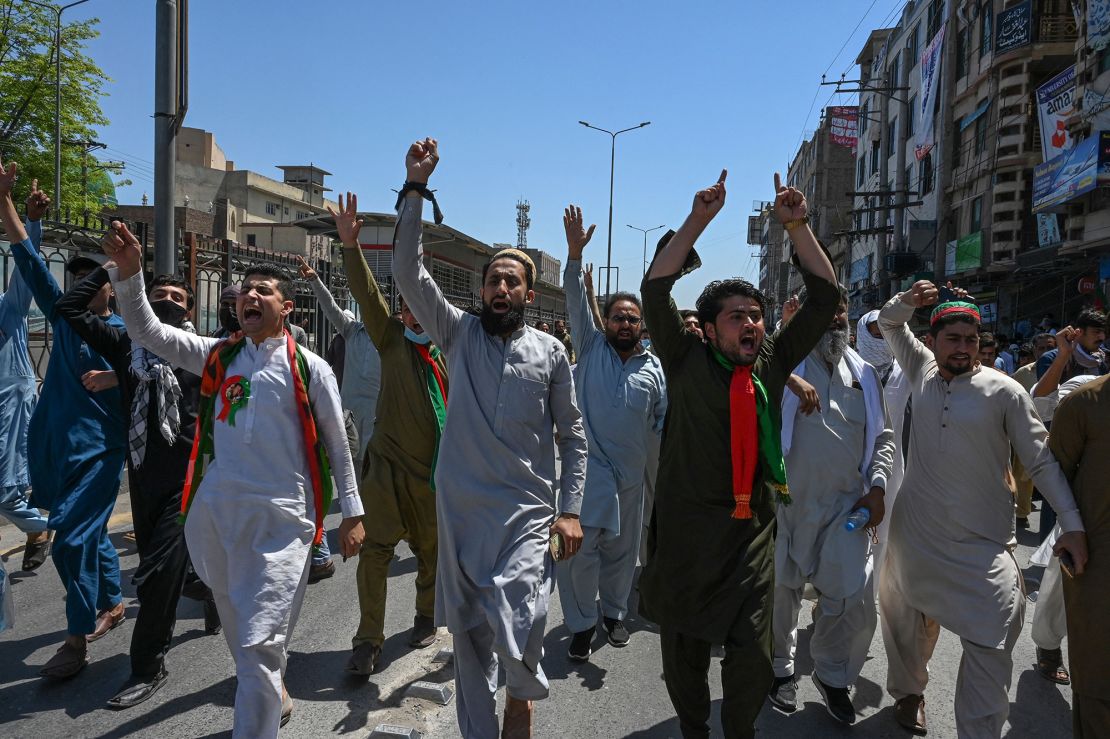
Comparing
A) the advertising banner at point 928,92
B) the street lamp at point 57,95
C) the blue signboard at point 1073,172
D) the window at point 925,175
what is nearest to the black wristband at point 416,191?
the blue signboard at point 1073,172

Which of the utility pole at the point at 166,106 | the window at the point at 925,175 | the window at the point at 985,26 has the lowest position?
the utility pole at the point at 166,106

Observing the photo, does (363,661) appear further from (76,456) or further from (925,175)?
(925,175)

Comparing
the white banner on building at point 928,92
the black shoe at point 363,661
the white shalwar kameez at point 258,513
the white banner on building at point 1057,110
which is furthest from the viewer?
the white banner on building at point 928,92

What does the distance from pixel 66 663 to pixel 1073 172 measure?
63.7 feet

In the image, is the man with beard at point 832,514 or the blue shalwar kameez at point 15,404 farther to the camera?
the blue shalwar kameez at point 15,404

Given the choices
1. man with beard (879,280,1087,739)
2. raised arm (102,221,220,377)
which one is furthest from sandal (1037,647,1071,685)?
raised arm (102,221,220,377)

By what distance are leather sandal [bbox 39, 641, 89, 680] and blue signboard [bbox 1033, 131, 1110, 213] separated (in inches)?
725

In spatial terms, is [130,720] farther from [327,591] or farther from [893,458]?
[893,458]

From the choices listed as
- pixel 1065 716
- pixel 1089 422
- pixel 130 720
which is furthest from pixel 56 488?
pixel 1065 716

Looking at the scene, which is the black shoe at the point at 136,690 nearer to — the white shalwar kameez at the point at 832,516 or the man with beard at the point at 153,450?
the man with beard at the point at 153,450

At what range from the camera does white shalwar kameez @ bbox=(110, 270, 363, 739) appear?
3.10 m

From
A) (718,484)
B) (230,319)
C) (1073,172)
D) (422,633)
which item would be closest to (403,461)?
(422,633)

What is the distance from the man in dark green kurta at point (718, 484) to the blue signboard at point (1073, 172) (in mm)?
16464

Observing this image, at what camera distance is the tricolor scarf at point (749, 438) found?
3.15 metres
